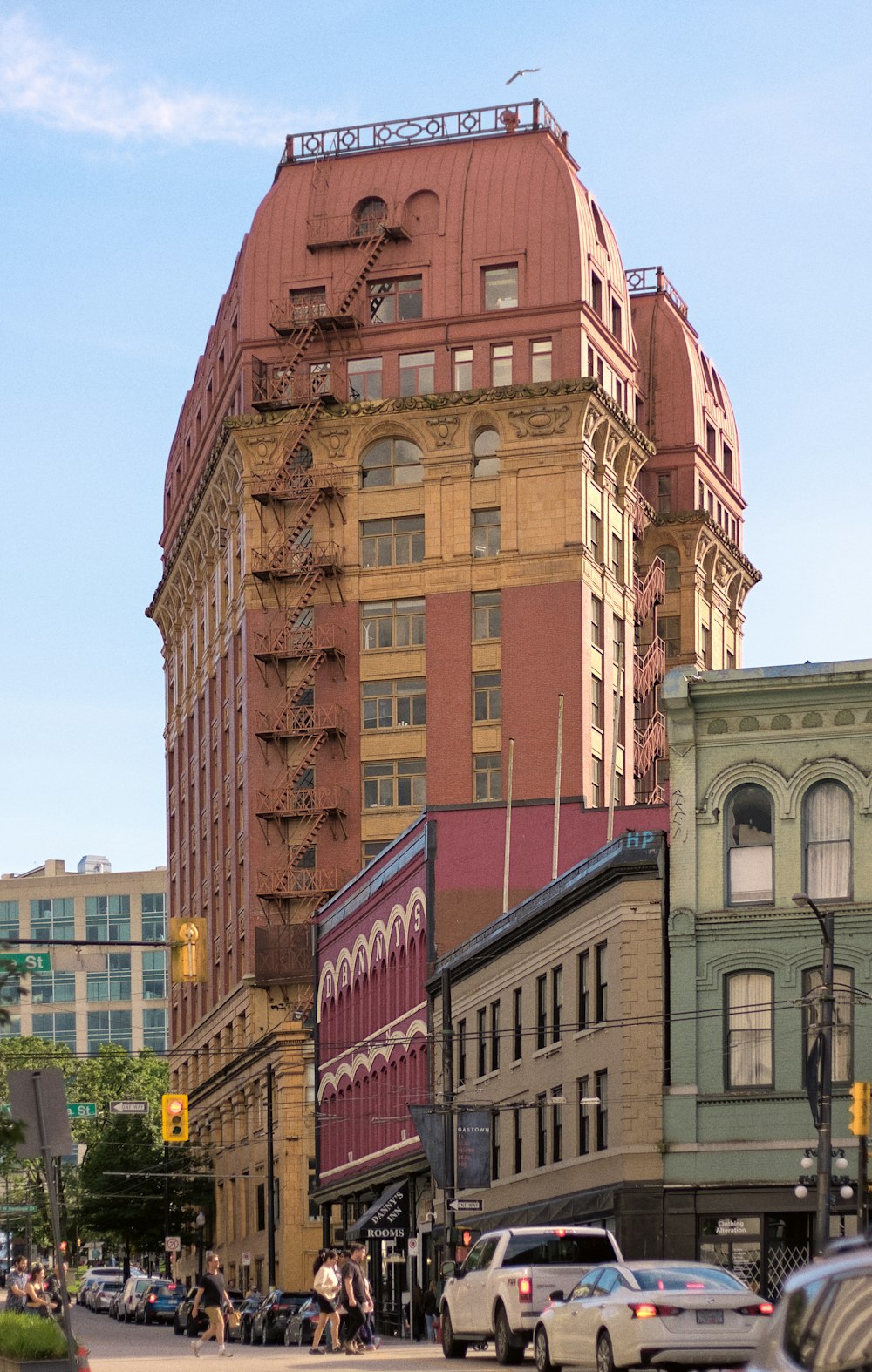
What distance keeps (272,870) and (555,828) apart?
27.2 meters

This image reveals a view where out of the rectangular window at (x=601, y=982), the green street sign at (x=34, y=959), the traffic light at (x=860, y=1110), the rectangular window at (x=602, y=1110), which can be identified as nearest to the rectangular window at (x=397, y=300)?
the rectangular window at (x=601, y=982)

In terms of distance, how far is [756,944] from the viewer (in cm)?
4656

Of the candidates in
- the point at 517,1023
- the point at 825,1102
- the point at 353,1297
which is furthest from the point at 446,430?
the point at 353,1297

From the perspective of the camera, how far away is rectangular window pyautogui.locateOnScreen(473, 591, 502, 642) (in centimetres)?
8906

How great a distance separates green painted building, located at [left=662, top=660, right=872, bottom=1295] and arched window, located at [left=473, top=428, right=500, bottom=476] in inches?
1686

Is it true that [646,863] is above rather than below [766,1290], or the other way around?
above

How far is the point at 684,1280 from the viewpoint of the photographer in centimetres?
2498

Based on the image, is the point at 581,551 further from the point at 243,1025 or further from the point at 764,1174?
the point at 764,1174

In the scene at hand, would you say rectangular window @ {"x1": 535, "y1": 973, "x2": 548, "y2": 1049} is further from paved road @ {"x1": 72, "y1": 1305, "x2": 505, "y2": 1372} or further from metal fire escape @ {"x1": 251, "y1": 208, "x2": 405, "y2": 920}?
metal fire escape @ {"x1": 251, "y1": 208, "x2": 405, "y2": 920}

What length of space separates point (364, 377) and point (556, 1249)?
2531 inches

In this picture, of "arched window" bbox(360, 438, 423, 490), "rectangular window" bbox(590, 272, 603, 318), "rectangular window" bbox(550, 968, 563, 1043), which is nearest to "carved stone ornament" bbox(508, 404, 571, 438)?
"arched window" bbox(360, 438, 423, 490)

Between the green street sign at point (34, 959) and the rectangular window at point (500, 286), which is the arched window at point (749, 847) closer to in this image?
the green street sign at point (34, 959)

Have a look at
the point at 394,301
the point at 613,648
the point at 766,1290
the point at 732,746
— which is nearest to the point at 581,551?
the point at 613,648

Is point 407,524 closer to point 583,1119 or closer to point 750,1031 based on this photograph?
point 583,1119
